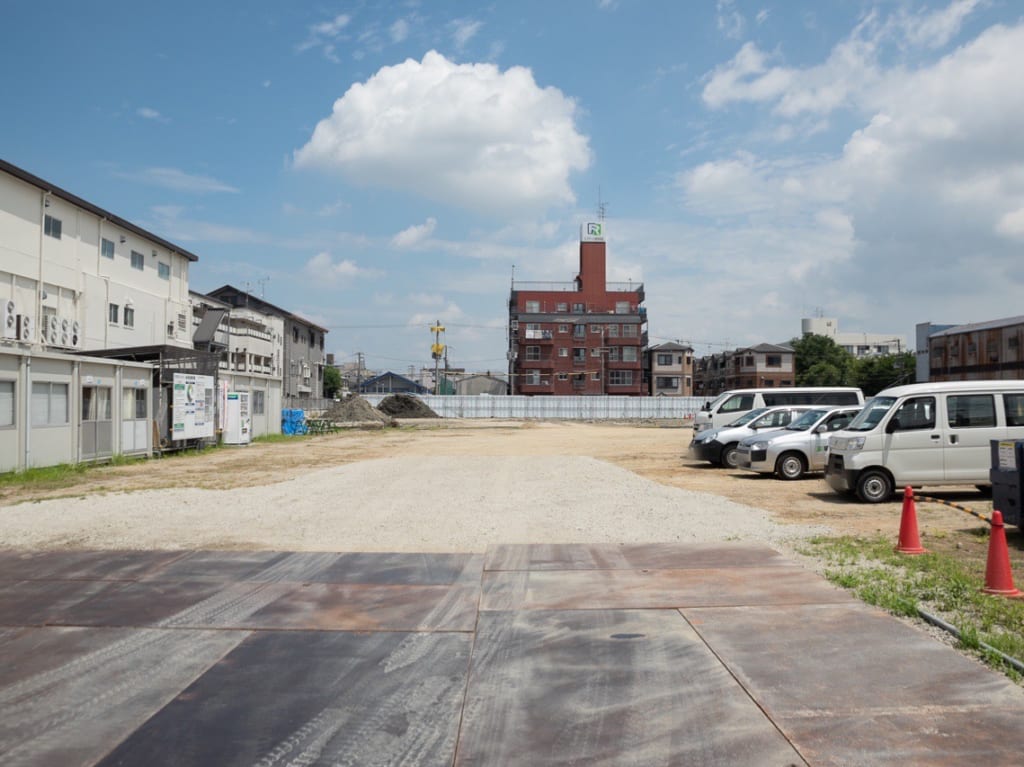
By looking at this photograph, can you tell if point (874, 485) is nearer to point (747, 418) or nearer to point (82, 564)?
point (747, 418)

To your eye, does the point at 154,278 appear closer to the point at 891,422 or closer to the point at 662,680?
the point at 891,422

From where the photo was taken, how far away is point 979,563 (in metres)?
8.32

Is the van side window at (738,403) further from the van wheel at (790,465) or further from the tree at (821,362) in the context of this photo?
the tree at (821,362)

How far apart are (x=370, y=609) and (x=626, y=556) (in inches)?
129

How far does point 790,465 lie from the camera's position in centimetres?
1800

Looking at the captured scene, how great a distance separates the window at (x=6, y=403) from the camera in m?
18.1

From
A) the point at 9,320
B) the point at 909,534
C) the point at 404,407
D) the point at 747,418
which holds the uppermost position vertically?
the point at 9,320

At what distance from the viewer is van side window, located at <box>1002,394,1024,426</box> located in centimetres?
1362

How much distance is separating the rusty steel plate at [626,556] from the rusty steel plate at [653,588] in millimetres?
271

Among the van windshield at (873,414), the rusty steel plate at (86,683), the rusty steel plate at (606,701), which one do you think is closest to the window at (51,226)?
the rusty steel plate at (86,683)

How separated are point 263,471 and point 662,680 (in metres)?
17.2

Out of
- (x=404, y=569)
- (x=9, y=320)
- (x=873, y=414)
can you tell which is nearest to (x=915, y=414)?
(x=873, y=414)

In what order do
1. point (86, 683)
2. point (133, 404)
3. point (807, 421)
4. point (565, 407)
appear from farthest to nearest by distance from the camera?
point (565, 407), point (133, 404), point (807, 421), point (86, 683)

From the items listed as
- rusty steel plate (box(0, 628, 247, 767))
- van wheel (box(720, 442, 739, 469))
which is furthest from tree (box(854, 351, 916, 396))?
rusty steel plate (box(0, 628, 247, 767))
